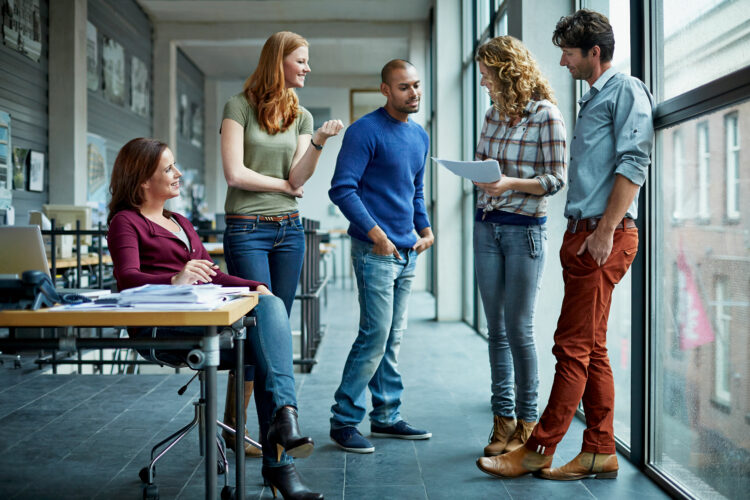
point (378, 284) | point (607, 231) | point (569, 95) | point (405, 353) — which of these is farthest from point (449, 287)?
point (607, 231)

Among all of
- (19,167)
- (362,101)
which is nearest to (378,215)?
(19,167)

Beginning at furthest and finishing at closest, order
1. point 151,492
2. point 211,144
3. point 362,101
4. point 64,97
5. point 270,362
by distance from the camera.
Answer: point 362,101, point 211,144, point 64,97, point 151,492, point 270,362

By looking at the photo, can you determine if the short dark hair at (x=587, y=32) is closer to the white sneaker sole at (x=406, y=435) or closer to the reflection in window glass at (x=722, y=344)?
the reflection in window glass at (x=722, y=344)

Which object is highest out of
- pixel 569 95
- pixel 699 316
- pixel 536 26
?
pixel 536 26

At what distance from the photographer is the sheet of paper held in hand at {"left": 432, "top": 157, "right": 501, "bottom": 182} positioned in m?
2.21

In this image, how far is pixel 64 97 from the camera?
7043mm

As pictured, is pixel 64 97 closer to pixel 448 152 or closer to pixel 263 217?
pixel 448 152

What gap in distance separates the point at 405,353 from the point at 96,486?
9.45 ft

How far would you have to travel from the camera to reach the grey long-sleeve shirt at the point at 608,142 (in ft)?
6.72

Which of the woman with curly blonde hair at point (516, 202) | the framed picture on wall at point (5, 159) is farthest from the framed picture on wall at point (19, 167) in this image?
the woman with curly blonde hair at point (516, 202)

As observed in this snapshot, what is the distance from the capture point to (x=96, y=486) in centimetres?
230

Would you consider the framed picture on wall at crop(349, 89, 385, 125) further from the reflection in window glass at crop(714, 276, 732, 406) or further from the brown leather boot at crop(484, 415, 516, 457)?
the reflection in window glass at crop(714, 276, 732, 406)

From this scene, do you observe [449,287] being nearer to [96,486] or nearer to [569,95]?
[569,95]

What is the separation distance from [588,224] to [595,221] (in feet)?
0.09
